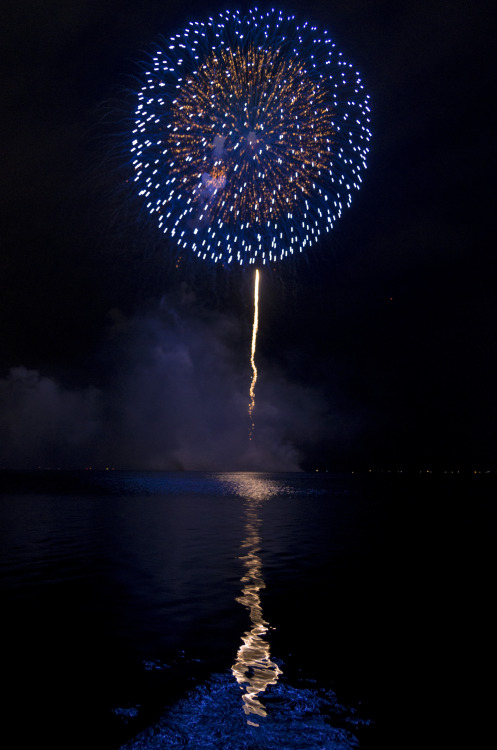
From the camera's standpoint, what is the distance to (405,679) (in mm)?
11883

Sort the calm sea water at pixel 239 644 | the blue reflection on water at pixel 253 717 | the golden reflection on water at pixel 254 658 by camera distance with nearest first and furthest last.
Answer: the blue reflection on water at pixel 253 717, the calm sea water at pixel 239 644, the golden reflection on water at pixel 254 658

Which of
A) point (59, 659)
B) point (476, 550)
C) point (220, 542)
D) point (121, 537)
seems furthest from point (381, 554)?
point (59, 659)

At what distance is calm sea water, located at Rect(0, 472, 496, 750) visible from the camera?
9367mm

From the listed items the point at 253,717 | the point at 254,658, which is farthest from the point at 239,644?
the point at 253,717

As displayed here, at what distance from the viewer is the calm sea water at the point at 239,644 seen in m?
9.37

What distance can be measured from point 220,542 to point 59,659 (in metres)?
21.7

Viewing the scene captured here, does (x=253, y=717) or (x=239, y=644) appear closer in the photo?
(x=253, y=717)

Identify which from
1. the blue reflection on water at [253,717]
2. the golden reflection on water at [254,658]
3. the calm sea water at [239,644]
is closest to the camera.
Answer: the blue reflection on water at [253,717]

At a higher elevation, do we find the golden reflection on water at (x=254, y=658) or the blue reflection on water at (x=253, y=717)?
the blue reflection on water at (x=253, y=717)

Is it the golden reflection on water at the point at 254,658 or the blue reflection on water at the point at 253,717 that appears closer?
the blue reflection on water at the point at 253,717

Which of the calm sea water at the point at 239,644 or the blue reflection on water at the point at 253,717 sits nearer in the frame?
the blue reflection on water at the point at 253,717

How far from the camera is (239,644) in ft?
45.7

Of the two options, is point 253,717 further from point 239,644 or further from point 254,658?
point 239,644

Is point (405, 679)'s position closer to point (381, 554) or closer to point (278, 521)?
point (381, 554)
